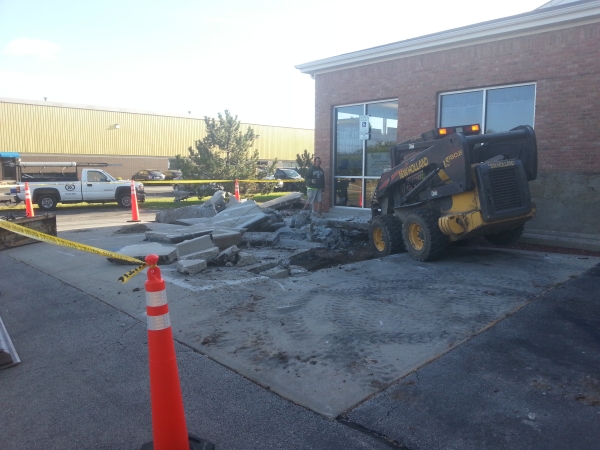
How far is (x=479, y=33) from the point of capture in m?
11.4

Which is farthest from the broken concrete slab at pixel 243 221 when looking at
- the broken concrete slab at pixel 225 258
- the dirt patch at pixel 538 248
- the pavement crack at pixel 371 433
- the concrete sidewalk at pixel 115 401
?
the pavement crack at pixel 371 433

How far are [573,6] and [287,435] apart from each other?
10.2 meters

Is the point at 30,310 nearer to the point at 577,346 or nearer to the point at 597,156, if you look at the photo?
the point at 577,346

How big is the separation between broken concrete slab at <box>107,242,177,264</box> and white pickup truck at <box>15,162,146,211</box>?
1425 cm

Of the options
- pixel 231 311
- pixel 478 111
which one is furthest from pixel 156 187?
pixel 231 311

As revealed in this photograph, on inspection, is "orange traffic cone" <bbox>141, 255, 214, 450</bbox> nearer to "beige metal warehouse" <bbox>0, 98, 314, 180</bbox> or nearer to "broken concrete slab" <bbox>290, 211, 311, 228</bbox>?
"broken concrete slab" <bbox>290, 211, 311, 228</bbox>

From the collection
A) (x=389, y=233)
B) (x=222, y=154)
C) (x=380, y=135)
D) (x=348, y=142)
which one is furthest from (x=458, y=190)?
(x=222, y=154)

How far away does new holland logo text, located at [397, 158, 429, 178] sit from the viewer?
878 centimetres

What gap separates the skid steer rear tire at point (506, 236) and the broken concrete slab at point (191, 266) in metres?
5.32

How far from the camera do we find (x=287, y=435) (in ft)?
11.5

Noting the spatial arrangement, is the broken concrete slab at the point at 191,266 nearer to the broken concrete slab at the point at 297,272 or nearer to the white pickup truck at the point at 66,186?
the broken concrete slab at the point at 297,272

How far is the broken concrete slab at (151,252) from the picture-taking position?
29.7 feet

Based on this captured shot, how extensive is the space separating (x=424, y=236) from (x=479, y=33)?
18.3 feet

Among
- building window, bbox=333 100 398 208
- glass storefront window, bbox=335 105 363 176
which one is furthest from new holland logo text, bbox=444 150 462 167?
glass storefront window, bbox=335 105 363 176
